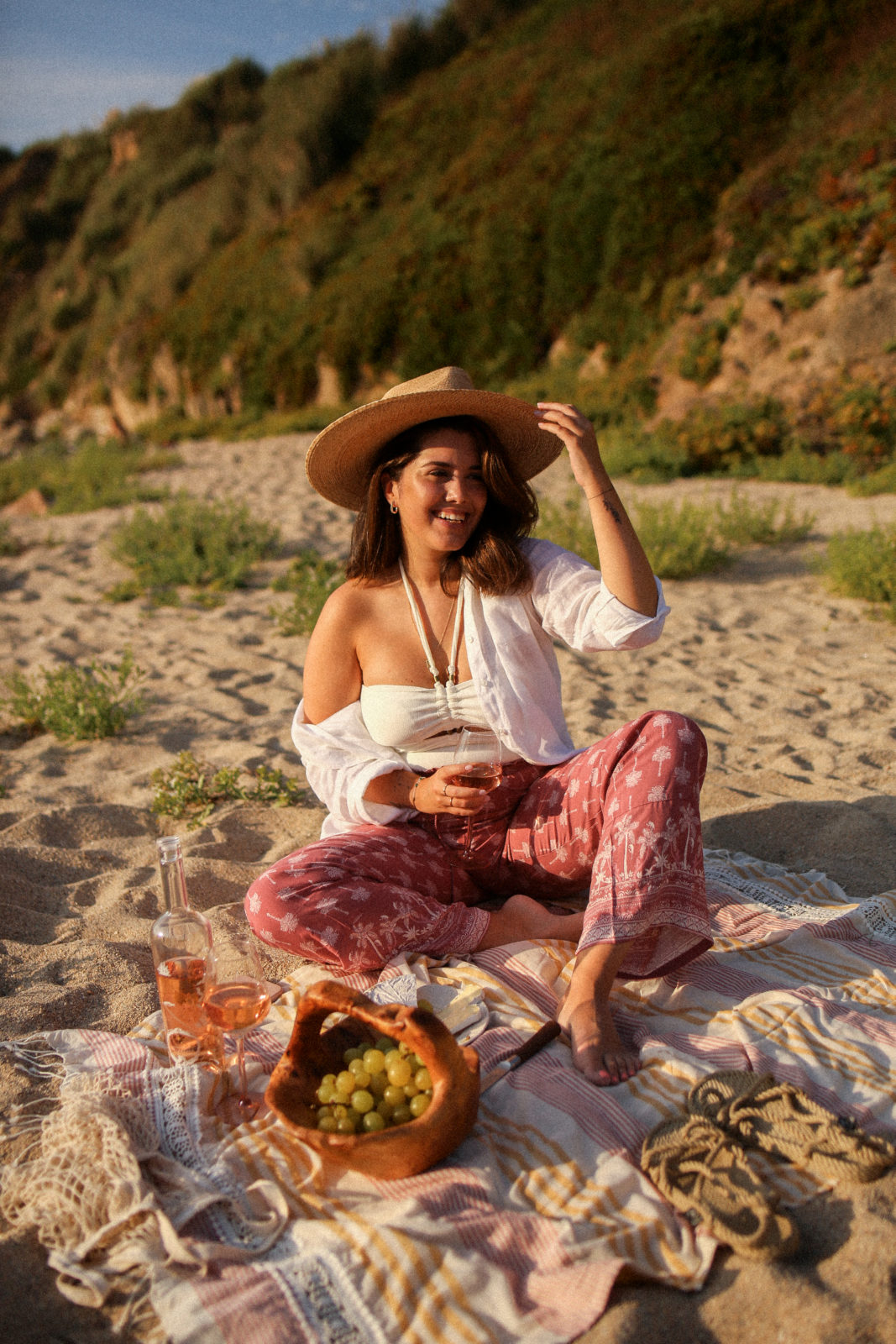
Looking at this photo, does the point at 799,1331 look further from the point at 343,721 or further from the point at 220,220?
the point at 220,220

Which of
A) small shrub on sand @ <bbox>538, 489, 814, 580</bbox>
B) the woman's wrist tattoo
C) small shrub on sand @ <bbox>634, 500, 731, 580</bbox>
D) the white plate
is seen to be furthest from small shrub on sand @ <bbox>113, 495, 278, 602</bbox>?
the white plate

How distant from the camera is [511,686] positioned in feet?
9.30

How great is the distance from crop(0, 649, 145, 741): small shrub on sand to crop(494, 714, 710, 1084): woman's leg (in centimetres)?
268

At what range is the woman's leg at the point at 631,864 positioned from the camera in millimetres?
2303

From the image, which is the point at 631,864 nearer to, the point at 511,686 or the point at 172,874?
the point at 511,686

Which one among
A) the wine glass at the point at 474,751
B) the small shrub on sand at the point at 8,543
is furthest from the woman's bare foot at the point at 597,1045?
the small shrub on sand at the point at 8,543

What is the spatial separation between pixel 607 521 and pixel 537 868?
1.05 meters

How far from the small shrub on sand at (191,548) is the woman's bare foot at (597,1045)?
17.4 ft

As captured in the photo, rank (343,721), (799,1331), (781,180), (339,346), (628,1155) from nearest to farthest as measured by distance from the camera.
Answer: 1. (799,1331)
2. (628,1155)
3. (343,721)
4. (781,180)
5. (339,346)

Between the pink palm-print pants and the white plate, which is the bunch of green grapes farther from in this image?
the pink palm-print pants

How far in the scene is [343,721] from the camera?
294 cm

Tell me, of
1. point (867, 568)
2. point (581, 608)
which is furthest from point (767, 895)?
point (867, 568)

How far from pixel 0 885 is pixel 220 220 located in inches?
1071

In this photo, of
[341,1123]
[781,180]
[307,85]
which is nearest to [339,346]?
[781,180]
